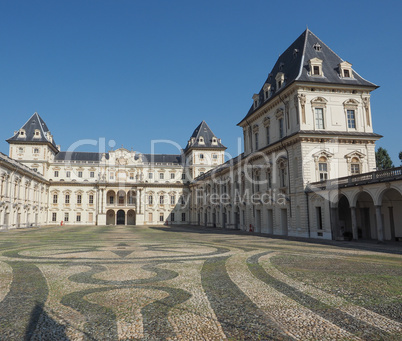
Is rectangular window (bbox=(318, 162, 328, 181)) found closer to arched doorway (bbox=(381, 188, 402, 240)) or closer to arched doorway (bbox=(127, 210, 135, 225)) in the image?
arched doorway (bbox=(381, 188, 402, 240))

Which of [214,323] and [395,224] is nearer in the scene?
[214,323]

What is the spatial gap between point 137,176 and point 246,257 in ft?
217

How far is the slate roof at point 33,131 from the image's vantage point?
7159cm

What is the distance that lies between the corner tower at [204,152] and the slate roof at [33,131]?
1279 inches

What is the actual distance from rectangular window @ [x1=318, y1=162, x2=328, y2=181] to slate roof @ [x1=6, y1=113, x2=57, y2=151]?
200ft

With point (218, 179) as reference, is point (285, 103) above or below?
above

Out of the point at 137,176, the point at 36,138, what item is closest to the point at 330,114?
the point at 137,176

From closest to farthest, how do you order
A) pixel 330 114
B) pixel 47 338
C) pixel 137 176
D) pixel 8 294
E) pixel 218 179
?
1. pixel 47 338
2. pixel 8 294
3. pixel 330 114
4. pixel 218 179
5. pixel 137 176

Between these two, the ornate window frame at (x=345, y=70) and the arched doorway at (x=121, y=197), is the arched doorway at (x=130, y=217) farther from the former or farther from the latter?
the ornate window frame at (x=345, y=70)

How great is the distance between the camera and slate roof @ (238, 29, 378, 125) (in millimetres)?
33688

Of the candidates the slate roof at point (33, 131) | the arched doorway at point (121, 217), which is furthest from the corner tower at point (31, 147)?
the arched doorway at point (121, 217)

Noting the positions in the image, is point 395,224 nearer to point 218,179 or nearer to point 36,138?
point 218,179

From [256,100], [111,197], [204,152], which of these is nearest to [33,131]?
[111,197]

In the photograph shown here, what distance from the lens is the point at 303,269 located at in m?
12.8
